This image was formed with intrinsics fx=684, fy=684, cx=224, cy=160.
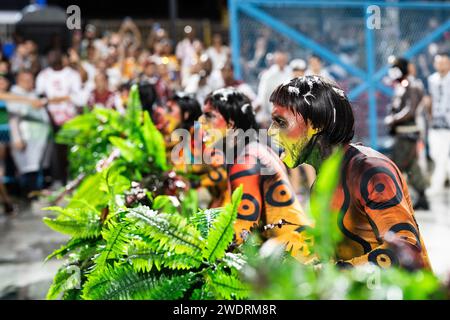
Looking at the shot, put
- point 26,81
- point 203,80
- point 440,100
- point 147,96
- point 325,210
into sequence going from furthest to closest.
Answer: point 26,81
point 440,100
point 203,80
point 147,96
point 325,210

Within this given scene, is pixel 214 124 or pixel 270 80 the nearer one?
pixel 214 124

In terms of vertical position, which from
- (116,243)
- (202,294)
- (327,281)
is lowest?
(202,294)

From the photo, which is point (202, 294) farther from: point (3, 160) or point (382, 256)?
point (3, 160)

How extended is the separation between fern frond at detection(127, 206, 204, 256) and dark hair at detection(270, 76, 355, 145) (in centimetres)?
61

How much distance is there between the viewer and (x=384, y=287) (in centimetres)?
138

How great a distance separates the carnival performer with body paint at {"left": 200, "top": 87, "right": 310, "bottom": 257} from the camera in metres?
3.09

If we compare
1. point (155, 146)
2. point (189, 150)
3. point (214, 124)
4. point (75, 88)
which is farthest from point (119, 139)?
point (75, 88)

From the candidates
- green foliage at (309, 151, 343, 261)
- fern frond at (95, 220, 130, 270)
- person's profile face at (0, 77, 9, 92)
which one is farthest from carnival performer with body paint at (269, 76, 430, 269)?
person's profile face at (0, 77, 9, 92)

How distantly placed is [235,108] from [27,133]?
7232 mm

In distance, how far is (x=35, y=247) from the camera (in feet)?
24.6

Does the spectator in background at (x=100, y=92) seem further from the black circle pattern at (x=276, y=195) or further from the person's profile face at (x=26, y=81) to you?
the black circle pattern at (x=276, y=195)

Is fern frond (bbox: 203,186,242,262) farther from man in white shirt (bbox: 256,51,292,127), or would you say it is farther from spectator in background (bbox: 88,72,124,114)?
spectator in background (bbox: 88,72,124,114)

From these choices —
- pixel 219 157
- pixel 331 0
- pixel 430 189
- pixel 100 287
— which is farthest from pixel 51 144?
pixel 100 287
